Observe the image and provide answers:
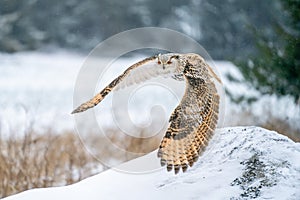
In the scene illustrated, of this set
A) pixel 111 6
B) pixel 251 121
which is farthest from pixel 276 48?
pixel 111 6

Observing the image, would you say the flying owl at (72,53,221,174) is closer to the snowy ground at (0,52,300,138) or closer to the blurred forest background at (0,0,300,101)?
the snowy ground at (0,52,300,138)

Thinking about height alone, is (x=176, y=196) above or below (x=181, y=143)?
below

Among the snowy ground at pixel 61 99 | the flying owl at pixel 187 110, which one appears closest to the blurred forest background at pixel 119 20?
the snowy ground at pixel 61 99

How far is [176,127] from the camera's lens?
1829 mm

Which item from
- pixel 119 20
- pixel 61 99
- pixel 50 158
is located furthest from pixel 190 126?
pixel 119 20

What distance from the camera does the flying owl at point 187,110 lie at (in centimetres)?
179

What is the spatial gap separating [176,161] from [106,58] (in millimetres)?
6923

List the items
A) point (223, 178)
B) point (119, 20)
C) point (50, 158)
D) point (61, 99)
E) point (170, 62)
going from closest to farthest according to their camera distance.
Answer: point (223, 178) → point (170, 62) → point (50, 158) → point (61, 99) → point (119, 20)

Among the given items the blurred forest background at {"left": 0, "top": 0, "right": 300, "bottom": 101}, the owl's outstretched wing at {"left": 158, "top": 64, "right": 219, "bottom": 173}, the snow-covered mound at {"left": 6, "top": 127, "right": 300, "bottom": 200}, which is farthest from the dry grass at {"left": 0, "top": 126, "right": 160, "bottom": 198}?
the blurred forest background at {"left": 0, "top": 0, "right": 300, "bottom": 101}

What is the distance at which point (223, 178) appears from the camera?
179cm

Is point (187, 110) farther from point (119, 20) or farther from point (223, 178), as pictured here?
point (119, 20)

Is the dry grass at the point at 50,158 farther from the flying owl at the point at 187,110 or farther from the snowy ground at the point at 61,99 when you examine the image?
the flying owl at the point at 187,110

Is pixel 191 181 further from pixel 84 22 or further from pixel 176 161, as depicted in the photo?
pixel 84 22

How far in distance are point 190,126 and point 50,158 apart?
2.38 m
